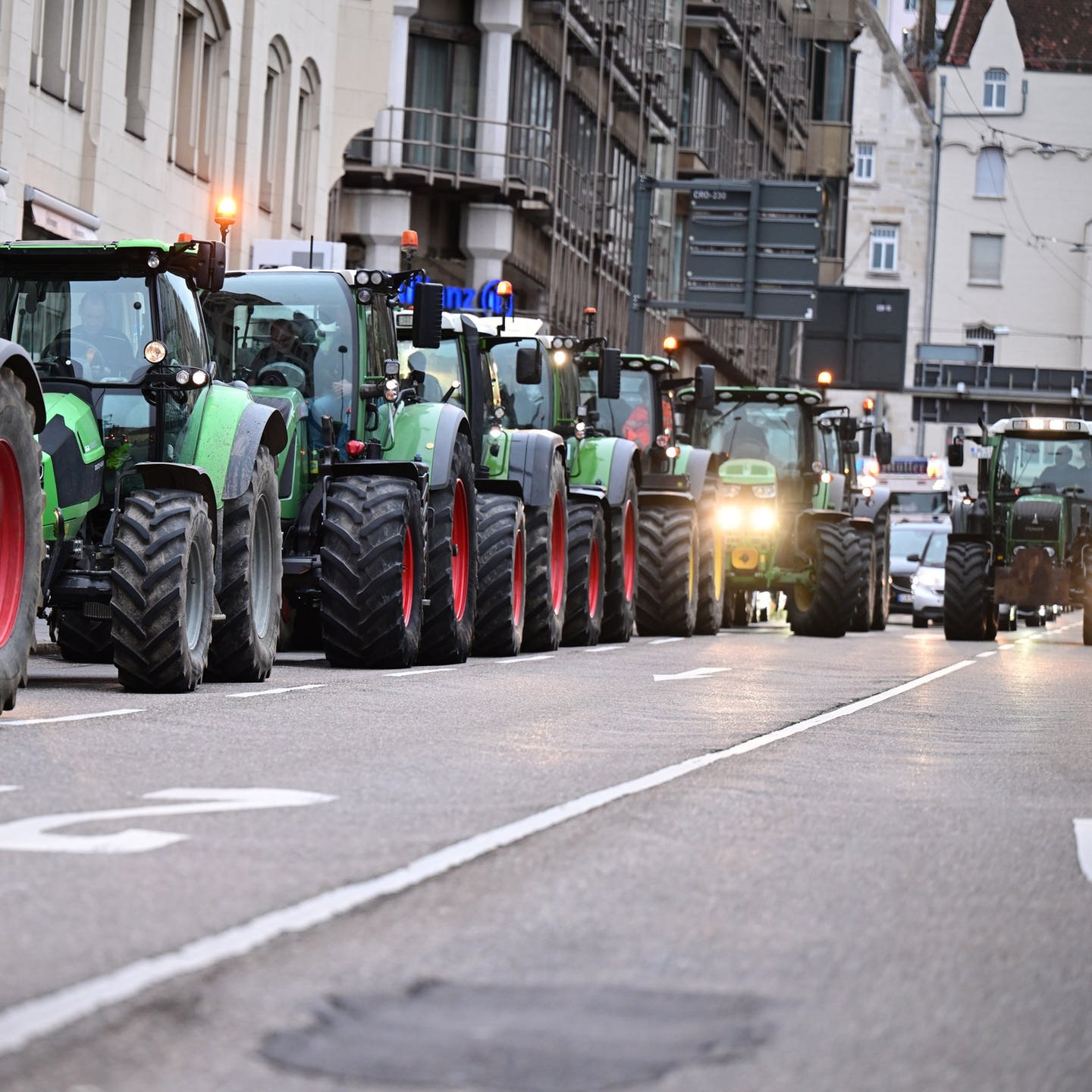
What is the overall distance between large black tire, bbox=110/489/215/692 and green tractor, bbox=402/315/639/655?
6.71 m

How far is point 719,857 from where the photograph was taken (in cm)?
741

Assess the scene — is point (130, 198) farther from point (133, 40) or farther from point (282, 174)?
point (282, 174)

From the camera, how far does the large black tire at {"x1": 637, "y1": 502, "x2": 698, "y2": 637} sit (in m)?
26.5

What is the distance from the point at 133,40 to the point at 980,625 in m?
12.0

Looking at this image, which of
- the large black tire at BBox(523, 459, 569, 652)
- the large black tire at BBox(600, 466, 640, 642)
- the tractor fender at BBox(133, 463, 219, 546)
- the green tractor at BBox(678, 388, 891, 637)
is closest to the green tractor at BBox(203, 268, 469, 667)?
the large black tire at BBox(523, 459, 569, 652)

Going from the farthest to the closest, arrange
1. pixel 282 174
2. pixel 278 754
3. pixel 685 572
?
1. pixel 282 174
2. pixel 685 572
3. pixel 278 754

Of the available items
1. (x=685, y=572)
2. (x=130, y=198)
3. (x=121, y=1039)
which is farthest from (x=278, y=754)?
(x=130, y=198)

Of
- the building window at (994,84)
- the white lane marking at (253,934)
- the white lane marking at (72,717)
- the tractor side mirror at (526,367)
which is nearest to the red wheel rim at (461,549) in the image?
the tractor side mirror at (526,367)

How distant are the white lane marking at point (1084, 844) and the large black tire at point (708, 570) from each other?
19.0 metres

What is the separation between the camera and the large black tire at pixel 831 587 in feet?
105

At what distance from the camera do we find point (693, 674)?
60.5 ft

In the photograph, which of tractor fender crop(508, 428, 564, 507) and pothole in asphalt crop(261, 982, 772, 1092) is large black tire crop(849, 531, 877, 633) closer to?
tractor fender crop(508, 428, 564, 507)

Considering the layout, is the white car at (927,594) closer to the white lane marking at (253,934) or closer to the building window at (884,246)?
the white lane marking at (253,934)

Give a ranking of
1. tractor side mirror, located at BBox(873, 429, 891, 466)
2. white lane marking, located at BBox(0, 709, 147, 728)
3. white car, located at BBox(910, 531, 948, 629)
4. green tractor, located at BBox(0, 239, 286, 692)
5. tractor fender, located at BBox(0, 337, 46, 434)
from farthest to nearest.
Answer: white car, located at BBox(910, 531, 948, 629) → tractor side mirror, located at BBox(873, 429, 891, 466) → green tractor, located at BBox(0, 239, 286, 692) → tractor fender, located at BBox(0, 337, 46, 434) → white lane marking, located at BBox(0, 709, 147, 728)
